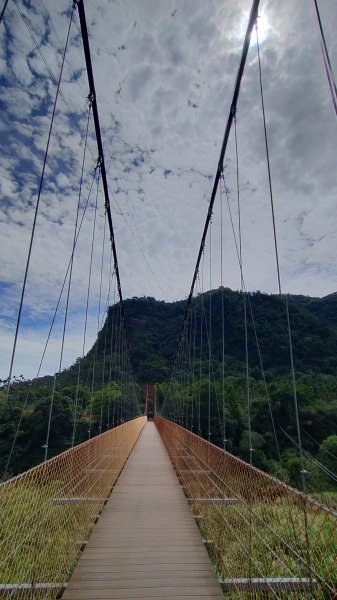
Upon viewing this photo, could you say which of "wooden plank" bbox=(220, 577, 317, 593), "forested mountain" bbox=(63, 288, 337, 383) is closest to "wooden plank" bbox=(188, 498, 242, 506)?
"wooden plank" bbox=(220, 577, 317, 593)

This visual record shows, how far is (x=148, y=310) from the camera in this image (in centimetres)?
5475

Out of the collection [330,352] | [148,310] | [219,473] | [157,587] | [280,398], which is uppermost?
[148,310]

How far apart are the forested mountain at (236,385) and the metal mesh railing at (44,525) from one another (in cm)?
877

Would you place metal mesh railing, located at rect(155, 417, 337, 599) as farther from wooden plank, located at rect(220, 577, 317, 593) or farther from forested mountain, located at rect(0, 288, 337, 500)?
forested mountain, located at rect(0, 288, 337, 500)

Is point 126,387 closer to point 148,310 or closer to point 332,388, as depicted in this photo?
point 332,388

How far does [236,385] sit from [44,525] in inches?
1104

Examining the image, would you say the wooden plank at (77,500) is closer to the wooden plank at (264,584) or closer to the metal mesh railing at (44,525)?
the metal mesh railing at (44,525)

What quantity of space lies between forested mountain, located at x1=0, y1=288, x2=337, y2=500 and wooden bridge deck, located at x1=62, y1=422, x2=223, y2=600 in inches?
301

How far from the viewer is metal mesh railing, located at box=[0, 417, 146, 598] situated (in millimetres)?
1609

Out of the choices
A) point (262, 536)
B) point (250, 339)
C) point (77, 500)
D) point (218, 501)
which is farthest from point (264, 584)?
point (250, 339)

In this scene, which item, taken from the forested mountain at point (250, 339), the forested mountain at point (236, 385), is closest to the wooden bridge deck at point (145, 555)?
the forested mountain at point (236, 385)

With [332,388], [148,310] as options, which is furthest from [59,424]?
[148,310]

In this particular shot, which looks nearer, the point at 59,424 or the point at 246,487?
the point at 246,487

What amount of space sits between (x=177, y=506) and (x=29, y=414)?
22274mm
